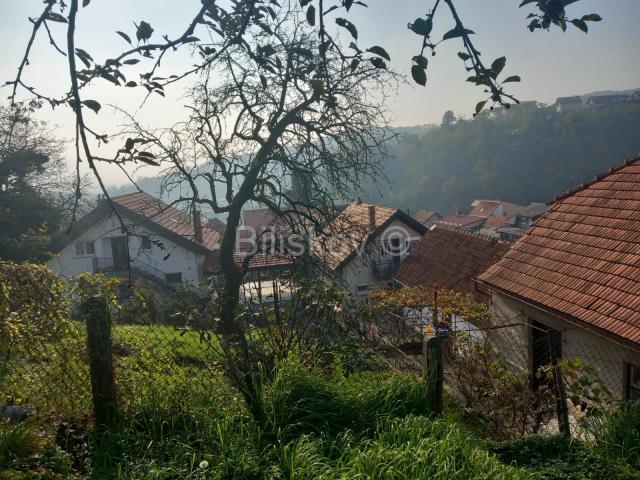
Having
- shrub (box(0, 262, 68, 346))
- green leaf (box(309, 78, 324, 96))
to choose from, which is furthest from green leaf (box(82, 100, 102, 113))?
shrub (box(0, 262, 68, 346))

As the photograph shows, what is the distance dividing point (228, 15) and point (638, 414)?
147 inches

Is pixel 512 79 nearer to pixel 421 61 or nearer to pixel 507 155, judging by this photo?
pixel 421 61

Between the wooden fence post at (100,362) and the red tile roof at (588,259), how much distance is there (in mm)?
5564

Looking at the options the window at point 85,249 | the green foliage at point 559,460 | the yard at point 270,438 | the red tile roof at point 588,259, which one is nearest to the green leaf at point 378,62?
the yard at point 270,438

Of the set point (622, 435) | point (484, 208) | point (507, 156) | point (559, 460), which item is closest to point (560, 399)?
point (622, 435)

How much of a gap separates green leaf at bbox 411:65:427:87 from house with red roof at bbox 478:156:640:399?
5.07 metres

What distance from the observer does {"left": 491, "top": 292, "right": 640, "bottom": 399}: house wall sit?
657 cm

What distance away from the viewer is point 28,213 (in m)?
20.2

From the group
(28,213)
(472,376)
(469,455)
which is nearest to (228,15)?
(469,455)

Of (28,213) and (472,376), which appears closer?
(472,376)

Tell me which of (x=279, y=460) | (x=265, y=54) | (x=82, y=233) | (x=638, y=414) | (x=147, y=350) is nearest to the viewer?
(x=265, y=54)

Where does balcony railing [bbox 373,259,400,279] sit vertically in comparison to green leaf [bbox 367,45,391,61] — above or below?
below

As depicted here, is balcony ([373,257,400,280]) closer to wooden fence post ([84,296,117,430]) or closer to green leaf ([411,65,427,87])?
wooden fence post ([84,296,117,430])

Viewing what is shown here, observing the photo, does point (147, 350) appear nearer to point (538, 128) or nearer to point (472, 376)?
point (472, 376)
